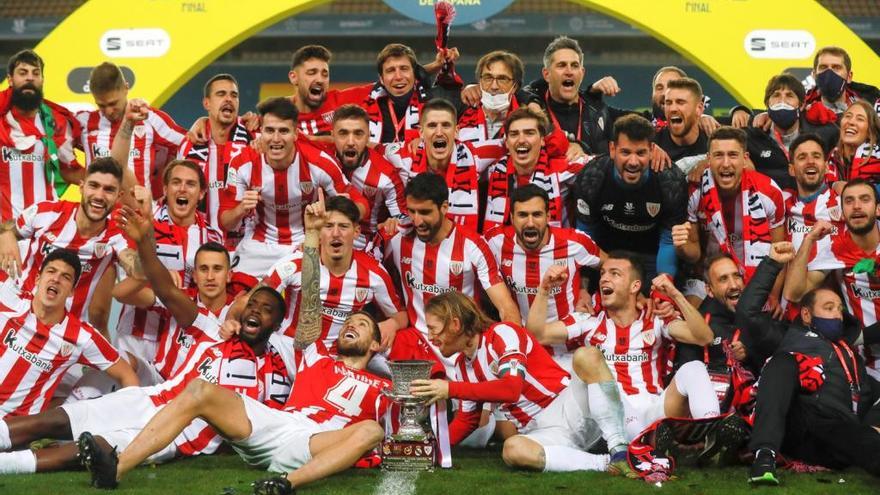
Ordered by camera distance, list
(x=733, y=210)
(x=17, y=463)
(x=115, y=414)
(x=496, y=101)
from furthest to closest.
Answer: (x=496, y=101)
(x=733, y=210)
(x=115, y=414)
(x=17, y=463)

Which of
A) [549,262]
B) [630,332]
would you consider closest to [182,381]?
[549,262]

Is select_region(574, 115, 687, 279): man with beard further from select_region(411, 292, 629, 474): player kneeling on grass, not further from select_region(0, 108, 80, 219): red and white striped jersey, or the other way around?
select_region(0, 108, 80, 219): red and white striped jersey

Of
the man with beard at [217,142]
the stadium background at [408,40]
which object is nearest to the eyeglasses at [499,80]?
the man with beard at [217,142]

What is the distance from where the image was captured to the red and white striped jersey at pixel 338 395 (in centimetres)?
554

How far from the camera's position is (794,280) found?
6105mm

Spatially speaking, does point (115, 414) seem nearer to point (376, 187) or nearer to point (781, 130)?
point (376, 187)

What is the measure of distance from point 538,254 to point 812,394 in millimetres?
1588

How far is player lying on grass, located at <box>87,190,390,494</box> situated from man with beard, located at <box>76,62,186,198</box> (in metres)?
1.91

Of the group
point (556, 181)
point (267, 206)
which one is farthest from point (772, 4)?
point (267, 206)

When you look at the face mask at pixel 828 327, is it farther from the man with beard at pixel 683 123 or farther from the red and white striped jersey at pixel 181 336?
the red and white striped jersey at pixel 181 336

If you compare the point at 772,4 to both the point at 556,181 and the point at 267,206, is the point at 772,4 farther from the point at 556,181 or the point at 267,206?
the point at 267,206

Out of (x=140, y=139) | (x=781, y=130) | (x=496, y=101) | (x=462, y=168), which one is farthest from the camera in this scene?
(x=140, y=139)

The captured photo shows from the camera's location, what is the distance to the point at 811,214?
6.55 m

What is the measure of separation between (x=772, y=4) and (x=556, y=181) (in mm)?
3792
